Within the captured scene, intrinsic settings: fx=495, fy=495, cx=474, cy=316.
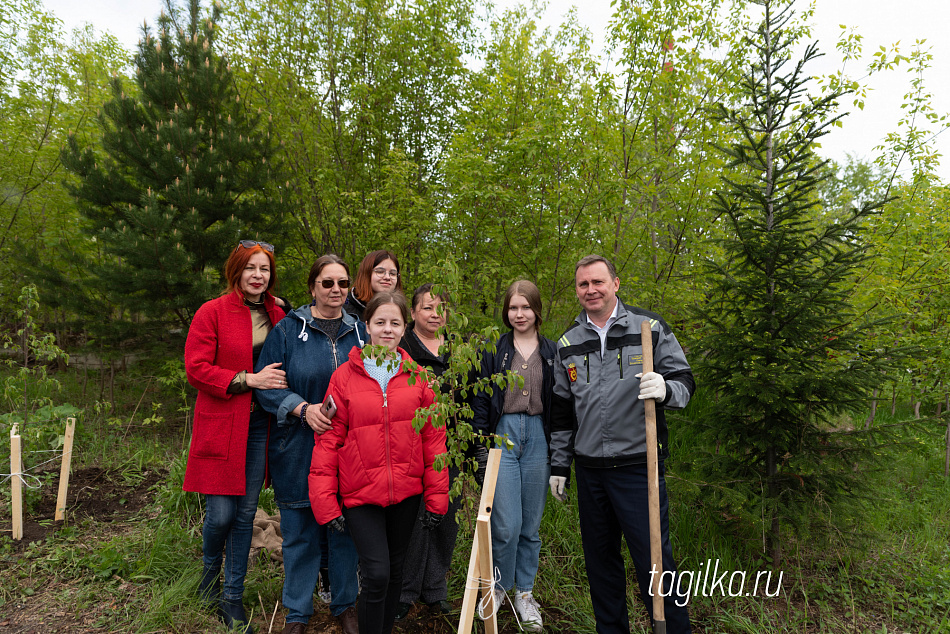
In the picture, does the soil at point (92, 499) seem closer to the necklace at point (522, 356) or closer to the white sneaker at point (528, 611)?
the white sneaker at point (528, 611)

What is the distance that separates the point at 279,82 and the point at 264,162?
1.89m

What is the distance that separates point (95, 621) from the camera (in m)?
3.00

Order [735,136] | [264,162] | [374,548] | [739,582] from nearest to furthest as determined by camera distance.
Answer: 1. [374,548]
2. [739,582]
3. [735,136]
4. [264,162]

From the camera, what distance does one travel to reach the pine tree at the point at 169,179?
5.59m

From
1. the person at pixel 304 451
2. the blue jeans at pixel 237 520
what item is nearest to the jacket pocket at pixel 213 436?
the blue jeans at pixel 237 520

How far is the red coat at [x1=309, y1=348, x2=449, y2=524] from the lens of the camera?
2404mm

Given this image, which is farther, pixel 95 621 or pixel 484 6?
pixel 484 6

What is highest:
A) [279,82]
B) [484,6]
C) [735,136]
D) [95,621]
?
[484,6]

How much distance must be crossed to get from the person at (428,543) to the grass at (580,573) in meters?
0.30

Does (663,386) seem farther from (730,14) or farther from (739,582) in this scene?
(730,14)

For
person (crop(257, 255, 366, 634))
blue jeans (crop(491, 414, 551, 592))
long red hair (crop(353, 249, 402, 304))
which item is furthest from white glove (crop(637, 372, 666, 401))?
long red hair (crop(353, 249, 402, 304))

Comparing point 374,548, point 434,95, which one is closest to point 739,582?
point 374,548

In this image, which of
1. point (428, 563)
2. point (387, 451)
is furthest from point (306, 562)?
point (387, 451)

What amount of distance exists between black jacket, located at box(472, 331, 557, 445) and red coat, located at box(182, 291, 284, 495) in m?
1.37
